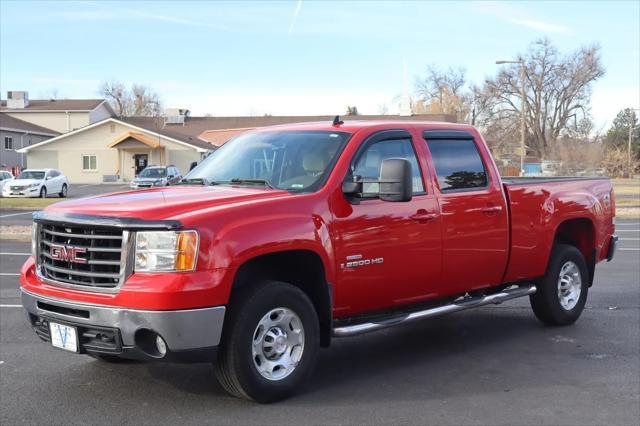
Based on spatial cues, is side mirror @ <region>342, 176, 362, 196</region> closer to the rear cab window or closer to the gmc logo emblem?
the rear cab window

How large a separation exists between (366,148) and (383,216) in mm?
610

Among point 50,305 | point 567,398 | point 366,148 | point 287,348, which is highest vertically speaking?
point 366,148

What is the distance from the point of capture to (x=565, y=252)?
764 cm

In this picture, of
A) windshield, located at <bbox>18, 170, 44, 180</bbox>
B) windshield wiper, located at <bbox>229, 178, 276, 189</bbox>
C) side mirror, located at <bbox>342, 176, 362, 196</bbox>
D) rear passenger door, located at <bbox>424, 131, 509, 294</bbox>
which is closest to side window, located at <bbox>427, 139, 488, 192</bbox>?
rear passenger door, located at <bbox>424, 131, 509, 294</bbox>

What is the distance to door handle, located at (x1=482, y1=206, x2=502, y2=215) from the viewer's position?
21.6 ft

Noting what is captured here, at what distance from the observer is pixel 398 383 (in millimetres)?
5629

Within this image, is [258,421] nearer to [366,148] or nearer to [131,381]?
[131,381]

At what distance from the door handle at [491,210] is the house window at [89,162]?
190 feet

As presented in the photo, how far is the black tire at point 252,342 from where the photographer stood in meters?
4.80

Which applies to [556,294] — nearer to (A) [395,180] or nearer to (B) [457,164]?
(B) [457,164]

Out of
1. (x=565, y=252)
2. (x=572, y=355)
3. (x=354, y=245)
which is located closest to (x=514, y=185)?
(x=565, y=252)

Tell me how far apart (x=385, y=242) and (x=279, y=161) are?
109 cm

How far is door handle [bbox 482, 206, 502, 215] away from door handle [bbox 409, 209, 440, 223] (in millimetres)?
701

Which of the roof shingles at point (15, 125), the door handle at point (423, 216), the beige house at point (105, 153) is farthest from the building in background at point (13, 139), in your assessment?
the door handle at point (423, 216)
